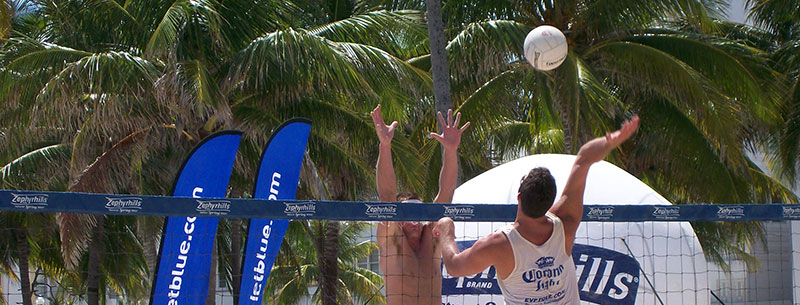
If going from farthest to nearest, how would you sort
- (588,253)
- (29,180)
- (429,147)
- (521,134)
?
(521,134)
(29,180)
(429,147)
(588,253)

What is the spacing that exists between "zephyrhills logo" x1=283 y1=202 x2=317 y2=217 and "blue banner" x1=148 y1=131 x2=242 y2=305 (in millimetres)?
2887

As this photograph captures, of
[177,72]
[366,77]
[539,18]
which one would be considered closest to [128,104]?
[177,72]

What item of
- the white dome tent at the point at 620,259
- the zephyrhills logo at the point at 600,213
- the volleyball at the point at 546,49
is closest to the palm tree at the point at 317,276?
the white dome tent at the point at 620,259

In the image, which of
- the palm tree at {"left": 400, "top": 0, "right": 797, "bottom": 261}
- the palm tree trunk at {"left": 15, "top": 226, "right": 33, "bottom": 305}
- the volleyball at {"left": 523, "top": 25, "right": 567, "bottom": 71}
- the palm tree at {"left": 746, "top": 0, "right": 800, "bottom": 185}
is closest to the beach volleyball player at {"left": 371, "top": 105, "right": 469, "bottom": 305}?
the volleyball at {"left": 523, "top": 25, "right": 567, "bottom": 71}

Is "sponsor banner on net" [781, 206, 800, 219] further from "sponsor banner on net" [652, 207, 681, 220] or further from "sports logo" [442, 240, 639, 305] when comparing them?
"sports logo" [442, 240, 639, 305]

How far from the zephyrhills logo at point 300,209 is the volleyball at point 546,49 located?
3.35 meters

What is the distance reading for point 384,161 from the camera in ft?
18.6

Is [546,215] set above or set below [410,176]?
below

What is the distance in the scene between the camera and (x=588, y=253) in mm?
8312

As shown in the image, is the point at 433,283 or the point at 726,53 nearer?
the point at 433,283

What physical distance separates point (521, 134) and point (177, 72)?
9.88 meters

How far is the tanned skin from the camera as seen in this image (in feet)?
12.4

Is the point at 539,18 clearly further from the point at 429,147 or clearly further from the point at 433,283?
the point at 433,283

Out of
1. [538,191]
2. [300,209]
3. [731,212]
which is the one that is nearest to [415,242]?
[300,209]
